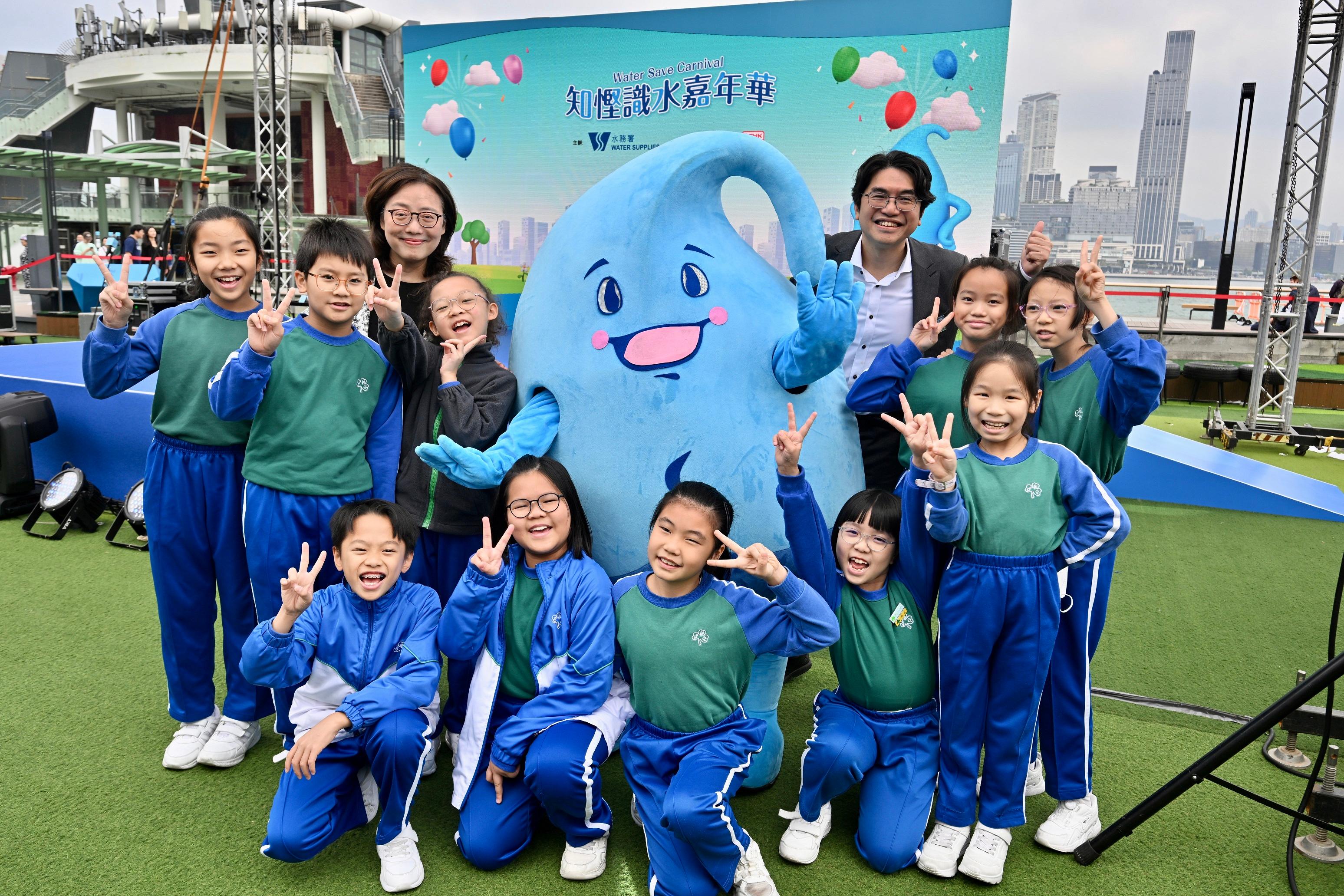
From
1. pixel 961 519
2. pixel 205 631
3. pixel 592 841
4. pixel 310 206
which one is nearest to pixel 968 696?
pixel 961 519

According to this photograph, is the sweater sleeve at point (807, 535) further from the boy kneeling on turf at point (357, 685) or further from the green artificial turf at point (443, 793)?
the boy kneeling on turf at point (357, 685)

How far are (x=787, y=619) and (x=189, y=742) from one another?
5.76 ft

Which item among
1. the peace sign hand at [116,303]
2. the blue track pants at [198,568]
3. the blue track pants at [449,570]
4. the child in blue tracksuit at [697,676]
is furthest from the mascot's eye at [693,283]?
the peace sign hand at [116,303]

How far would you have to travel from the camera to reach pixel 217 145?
19734 mm

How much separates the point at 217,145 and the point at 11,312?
9.86 meters

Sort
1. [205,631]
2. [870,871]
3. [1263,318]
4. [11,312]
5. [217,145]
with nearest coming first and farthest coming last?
[870,871] < [205,631] < [1263,318] < [11,312] < [217,145]

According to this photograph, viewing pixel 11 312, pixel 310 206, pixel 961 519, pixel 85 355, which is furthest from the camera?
pixel 310 206

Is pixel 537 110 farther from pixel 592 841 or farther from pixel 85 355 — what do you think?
pixel 592 841

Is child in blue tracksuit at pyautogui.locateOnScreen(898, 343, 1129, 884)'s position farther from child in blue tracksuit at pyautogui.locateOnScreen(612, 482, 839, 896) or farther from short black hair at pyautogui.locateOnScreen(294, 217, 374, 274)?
short black hair at pyautogui.locateOnScreen(294, 217, 374, 274)

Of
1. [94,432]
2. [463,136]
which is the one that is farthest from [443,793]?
[463,136]

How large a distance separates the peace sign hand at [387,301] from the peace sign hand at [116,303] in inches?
25.1

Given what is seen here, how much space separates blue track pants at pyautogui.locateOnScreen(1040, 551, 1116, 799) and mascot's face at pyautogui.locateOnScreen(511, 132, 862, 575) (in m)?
0.63

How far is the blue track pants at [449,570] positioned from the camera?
2547mm

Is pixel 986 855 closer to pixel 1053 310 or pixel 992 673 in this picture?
pixel 992 673
